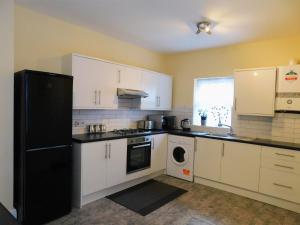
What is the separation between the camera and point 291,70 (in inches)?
122

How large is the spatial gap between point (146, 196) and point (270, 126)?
2.31 meters

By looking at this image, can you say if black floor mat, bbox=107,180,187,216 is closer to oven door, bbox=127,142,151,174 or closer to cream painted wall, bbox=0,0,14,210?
oven door, bbox=127,142,151,174

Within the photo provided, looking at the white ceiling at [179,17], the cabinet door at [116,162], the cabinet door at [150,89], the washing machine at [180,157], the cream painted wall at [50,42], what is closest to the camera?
the white ceiling at [179,17]

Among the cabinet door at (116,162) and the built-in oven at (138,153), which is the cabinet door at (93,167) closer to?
the cabinet door at (116,162)

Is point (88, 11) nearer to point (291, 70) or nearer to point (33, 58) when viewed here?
point (33, 58)

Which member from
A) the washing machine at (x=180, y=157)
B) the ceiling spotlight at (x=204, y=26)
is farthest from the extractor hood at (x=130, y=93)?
the ceiling spotlight at (x=204, y=26)

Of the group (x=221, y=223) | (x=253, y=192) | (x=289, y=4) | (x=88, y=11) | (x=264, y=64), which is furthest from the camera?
(x=264, y=64)

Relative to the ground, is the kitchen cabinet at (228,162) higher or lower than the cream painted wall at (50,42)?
lower

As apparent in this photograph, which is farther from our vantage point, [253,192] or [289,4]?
[253,192]

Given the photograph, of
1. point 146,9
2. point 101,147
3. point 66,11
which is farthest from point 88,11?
point 101,147

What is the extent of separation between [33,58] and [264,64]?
356 centimetres

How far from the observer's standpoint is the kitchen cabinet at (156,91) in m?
4.04

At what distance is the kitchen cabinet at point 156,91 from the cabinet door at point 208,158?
3.69ft

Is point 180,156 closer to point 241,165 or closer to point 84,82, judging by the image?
point 241,165
